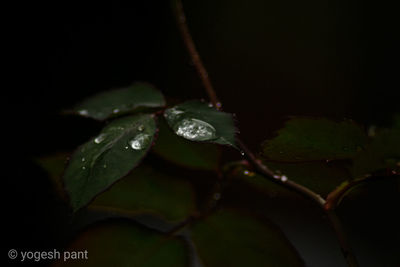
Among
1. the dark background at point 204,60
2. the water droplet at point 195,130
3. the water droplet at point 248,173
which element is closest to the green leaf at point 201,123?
the water droplet at point 195,130

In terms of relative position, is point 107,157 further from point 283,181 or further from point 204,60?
point 204,60

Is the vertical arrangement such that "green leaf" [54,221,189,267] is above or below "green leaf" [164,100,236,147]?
below

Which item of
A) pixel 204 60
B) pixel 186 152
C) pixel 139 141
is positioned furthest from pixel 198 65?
pixel 204 60

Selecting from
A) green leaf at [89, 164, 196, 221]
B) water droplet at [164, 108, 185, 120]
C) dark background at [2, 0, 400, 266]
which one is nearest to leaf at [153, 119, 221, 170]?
green leaf at [89, 164, 196, 221]

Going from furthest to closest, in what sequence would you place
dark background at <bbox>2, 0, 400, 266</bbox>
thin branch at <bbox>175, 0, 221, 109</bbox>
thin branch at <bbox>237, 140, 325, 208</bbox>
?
dark background at <bbox>2, 0, 400, 266</bbox> < thin branch at <bbox>175, 0, 221, 109</bbox> < thin branch at <bbox>237, 140, 325, 208</bbox>

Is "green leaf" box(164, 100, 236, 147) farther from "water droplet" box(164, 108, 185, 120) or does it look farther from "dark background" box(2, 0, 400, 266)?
"dark background" box(2, 0, 400, 266)

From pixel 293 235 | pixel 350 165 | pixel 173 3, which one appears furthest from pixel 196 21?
pixel 350 165

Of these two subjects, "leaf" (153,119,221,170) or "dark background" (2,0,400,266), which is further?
"dark background" (2,0,400,266)

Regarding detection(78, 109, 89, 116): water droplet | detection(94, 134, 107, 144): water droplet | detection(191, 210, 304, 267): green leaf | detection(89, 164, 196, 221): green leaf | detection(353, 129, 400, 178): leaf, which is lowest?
detection(191, 210, 304, 267): green leaf

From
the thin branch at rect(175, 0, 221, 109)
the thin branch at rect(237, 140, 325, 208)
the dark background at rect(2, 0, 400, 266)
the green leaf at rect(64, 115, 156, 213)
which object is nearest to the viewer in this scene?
the green leaf at rect(64, 115, 156, 213)
